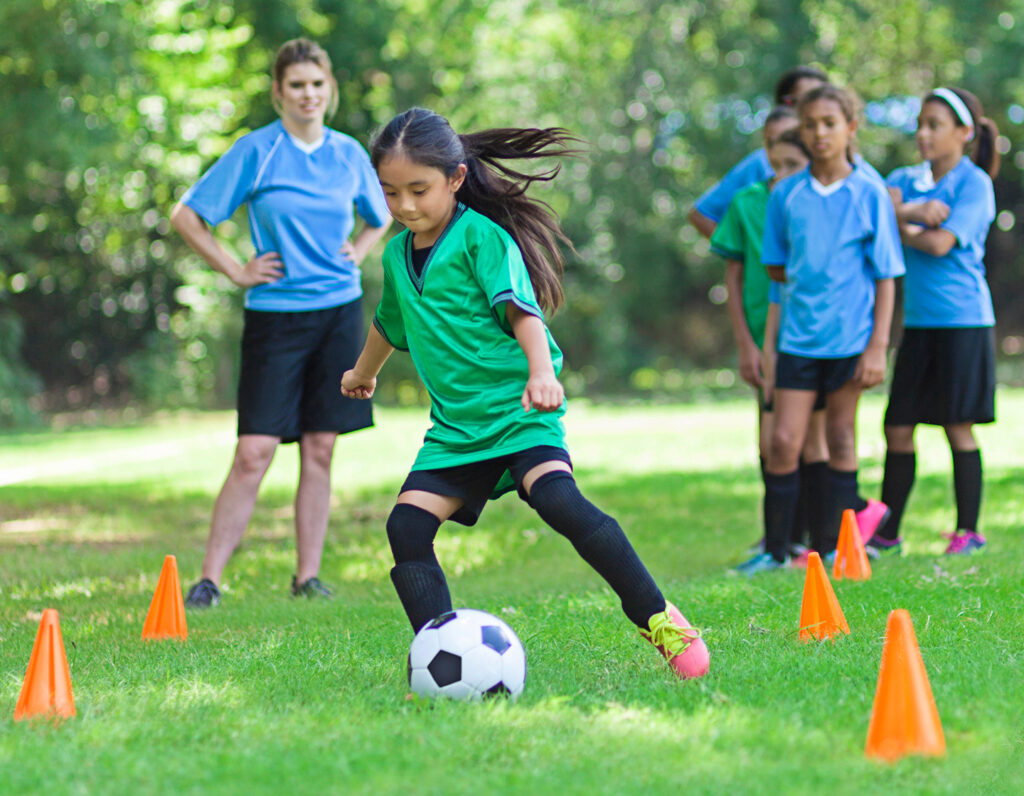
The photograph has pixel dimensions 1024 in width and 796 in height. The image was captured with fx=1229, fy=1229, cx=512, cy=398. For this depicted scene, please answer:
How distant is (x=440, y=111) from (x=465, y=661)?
22308 mm

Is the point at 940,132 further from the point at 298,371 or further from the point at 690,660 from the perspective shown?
the point at 690,660

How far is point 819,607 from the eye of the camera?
4.72 meters

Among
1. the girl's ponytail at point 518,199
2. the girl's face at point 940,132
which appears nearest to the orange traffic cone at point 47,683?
the girl's ponytail at point 518,199

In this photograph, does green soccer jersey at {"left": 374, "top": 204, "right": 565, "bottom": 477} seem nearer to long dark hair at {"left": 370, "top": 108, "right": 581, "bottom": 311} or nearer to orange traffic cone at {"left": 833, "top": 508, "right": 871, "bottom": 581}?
long dark hair at {"left": 370, "top": 108, "right": 581, "bottom": 311}

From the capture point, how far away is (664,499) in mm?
9875

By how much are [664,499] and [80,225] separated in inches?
621

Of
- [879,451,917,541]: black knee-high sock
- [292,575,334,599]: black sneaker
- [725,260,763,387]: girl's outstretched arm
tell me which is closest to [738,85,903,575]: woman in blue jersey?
[725,260,763,387]: girl's outstretched arm

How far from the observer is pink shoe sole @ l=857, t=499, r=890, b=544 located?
6.77 metres

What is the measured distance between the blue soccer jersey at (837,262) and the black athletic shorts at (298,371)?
227 centimetres

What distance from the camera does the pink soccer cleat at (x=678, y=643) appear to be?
3992 mm

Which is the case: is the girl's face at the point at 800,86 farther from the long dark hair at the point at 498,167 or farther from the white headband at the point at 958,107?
the long dark hair at the point at 498,167

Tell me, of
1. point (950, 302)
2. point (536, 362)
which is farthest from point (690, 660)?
point (950, 302)

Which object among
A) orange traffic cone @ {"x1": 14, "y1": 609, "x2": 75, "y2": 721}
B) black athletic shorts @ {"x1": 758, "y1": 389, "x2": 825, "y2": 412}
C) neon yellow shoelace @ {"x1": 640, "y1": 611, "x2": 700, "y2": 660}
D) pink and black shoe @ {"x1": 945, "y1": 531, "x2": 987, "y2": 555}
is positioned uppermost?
black athletic shorts @ {"x1": 758, "y1": 389, "x2": 825, "y2": 412}

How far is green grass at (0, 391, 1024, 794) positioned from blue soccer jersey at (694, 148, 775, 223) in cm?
211
